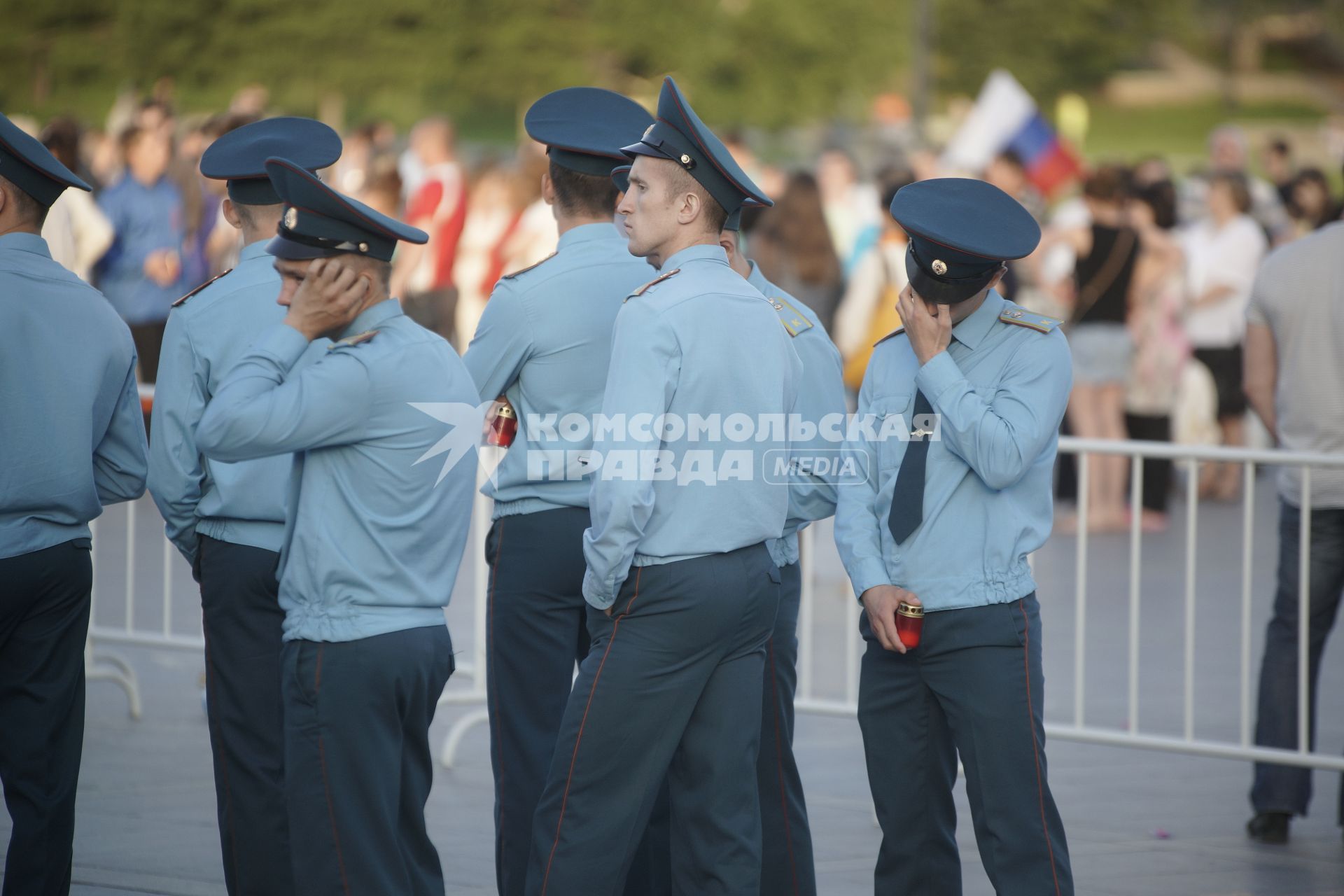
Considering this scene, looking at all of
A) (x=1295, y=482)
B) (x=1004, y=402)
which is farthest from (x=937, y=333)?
(x=1295, y=482)

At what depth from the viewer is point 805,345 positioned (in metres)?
4.54

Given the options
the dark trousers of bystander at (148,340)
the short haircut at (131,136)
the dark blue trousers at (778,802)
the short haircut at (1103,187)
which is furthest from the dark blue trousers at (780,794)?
the short haircut at (131,136)

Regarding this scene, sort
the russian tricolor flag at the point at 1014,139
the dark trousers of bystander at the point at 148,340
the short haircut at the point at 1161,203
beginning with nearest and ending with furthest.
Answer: the dark trousers of bystander at the point at 148,340 < the short haircut at the point at 1161,203 < the russian tricolor flag at the point at 1014,139

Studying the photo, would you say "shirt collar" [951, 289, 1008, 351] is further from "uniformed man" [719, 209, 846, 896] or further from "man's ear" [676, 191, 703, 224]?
"man's ear" [676, 191, 703, 224]

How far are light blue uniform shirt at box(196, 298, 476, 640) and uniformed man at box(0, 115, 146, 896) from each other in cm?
79

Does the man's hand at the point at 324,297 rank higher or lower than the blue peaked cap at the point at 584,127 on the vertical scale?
lower

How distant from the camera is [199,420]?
13.6ft

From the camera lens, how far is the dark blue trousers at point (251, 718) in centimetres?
431

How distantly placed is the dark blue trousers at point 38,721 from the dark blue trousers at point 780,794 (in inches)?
72.4

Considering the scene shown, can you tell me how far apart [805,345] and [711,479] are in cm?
89

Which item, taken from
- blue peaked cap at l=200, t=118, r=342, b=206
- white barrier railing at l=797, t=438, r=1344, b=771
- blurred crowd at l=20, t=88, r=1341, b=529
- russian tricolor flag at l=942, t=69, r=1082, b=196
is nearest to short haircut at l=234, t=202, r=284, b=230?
blue peaked cap at l=200, t=118, r=342, b=206

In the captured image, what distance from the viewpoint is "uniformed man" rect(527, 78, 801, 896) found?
3.74 metres

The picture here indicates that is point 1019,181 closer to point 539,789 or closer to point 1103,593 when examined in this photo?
point 1103,593

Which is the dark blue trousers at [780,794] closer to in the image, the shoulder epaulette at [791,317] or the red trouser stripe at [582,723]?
the red trouser stripe at [582,723]
